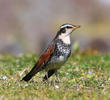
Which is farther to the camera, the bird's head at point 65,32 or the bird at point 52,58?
the bird's head at point 65,32

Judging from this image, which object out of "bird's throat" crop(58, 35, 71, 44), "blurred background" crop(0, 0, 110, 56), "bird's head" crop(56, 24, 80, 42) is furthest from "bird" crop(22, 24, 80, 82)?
"blurred background" crop(0, 0, 110, 56)

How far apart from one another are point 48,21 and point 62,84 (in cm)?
2366

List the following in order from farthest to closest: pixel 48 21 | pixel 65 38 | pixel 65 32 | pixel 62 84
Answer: pixel 48 21
pixel 65 32
pixel 65 38
pixel 62 84

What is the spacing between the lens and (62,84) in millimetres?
10070

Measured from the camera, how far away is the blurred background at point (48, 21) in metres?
30.9

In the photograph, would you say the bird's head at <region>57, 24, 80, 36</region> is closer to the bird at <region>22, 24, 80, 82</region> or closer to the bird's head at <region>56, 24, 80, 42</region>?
the bird's head at <region>56, 24, 80, 42</region>

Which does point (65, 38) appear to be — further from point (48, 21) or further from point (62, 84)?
point (48, 21)

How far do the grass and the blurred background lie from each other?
16.3 metres

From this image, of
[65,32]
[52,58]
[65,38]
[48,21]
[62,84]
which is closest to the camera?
[62,84]

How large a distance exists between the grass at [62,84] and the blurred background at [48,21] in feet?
53.5

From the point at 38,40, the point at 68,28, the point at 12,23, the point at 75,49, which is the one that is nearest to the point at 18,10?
the point at 12,23

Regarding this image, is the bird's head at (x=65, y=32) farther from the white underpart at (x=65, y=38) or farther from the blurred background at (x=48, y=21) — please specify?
the blurred background at (x=48, y=21)

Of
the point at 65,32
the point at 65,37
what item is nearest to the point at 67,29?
the point at 65,32

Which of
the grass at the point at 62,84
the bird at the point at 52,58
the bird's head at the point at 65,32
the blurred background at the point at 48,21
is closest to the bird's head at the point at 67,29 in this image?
the bird's head at the point at 65,32
